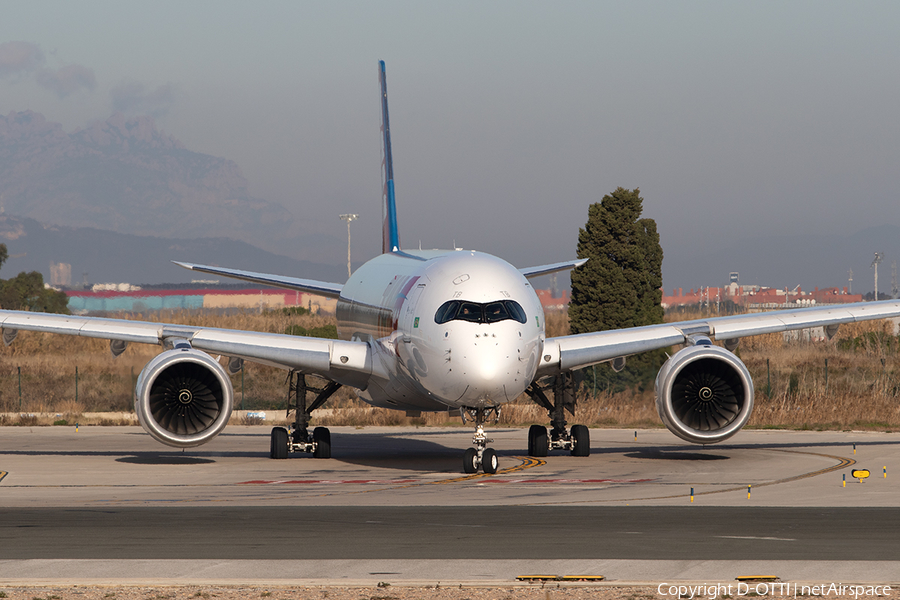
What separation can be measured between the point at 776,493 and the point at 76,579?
12.0m

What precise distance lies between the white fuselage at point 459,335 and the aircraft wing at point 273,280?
612 centimetres

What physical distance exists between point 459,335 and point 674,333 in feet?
23.4

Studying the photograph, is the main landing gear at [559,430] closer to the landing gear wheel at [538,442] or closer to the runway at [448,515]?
the landing gear wheel at [538,442]

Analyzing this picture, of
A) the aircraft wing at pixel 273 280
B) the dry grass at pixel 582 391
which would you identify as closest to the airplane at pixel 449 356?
the aircraft wing at pixel 273 280

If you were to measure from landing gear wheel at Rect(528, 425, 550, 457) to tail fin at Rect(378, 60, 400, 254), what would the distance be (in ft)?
32.0

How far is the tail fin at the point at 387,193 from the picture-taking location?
36.4m

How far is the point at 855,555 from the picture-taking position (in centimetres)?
1306

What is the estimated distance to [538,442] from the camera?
27.7 m

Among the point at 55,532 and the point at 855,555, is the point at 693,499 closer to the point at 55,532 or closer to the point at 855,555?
the point at 855,555

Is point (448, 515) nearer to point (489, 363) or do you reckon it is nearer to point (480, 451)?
point (489, 363)

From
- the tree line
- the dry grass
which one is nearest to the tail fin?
the dry grass

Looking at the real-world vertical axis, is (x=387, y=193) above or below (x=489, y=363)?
above

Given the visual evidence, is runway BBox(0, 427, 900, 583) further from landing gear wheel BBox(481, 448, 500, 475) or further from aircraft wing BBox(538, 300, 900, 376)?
aircraft wing BBox(538, 300, 900, 376)

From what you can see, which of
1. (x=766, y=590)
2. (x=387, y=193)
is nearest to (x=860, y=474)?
(x=766, y=590)
